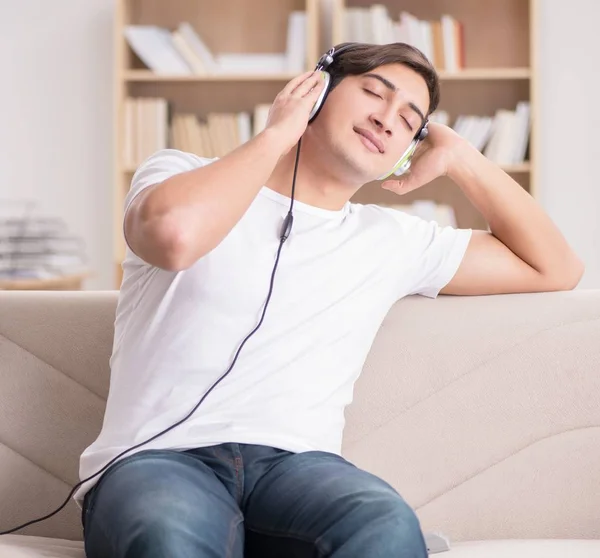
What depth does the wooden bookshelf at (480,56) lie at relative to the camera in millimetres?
4086

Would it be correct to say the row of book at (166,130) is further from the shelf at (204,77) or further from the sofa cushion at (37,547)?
the sofa cushion at (37,547)

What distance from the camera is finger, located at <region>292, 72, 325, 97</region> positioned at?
1.48m

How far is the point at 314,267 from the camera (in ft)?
4.91

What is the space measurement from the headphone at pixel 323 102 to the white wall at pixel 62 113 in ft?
9.38

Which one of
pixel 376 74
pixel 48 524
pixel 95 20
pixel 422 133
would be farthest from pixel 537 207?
pixel 95 20

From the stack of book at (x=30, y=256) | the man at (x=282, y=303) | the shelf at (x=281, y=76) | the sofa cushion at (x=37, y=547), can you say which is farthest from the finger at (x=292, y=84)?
the shelf at (x=281, y=76)

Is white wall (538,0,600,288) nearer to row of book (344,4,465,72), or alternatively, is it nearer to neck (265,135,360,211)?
row of book (344,4,465,72)

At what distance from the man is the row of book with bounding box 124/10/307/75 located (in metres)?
2.33

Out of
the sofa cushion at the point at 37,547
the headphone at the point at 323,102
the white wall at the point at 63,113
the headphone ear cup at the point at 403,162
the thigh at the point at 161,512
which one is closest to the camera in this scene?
the thigh at the point at 161,512

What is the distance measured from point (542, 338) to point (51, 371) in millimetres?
881

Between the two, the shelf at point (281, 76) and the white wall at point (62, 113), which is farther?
the white wall at point (62, 113)

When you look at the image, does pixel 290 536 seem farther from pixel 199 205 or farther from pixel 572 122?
pixel 572 122

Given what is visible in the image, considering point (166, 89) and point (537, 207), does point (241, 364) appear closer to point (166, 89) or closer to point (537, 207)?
point (537, 207)

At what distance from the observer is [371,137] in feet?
5.12
